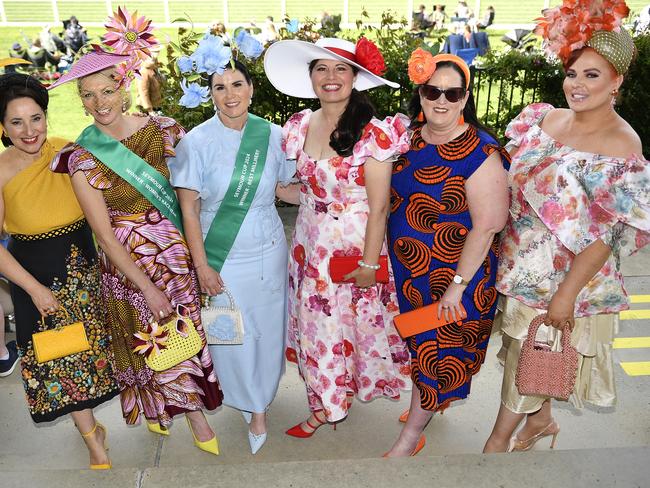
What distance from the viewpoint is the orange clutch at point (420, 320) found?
2715 millimetres

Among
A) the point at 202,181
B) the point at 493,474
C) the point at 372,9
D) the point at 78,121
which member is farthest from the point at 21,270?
the point at 372,9

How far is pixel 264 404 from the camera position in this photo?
3.22m

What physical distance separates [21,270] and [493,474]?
213 centimetres

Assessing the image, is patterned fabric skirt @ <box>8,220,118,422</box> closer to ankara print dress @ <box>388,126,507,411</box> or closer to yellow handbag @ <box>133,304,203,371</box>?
yellow handbag @ <box>133,304,203,371</box>

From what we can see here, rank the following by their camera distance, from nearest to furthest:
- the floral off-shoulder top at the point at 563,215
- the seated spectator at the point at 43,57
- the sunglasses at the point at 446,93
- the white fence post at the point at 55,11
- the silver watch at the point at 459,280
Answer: the floral off-shoulder top at the point at 563,215 < the sunglasses at the point at 446,93 < the silver watch at the point at 459,280 < the seated spectator at the point at 43,57 < the white fence post at the point at 55,11

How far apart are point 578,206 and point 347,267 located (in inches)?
40.5

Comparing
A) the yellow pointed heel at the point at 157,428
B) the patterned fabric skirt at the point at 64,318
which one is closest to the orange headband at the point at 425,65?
the patterned fabric skirt at the point at 64,318

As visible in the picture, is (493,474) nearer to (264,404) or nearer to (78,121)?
(264,404)

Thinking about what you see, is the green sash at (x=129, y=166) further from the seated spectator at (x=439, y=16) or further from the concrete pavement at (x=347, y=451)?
the seated spectator at (x=439, y=16)

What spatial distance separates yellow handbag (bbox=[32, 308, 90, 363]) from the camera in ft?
8.83

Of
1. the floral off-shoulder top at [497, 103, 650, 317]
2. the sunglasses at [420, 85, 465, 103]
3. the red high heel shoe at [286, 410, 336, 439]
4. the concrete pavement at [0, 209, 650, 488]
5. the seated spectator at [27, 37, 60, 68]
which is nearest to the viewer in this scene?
the floral off-shoulder top at [497, 103, 650, 317]

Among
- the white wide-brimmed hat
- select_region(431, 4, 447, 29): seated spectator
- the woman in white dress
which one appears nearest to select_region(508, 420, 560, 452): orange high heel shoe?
the woman in white dress

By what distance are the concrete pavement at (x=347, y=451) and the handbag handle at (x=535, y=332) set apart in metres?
0.43

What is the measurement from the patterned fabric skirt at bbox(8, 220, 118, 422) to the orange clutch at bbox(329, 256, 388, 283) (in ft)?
3.66
